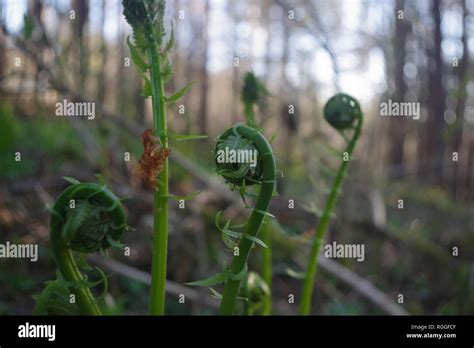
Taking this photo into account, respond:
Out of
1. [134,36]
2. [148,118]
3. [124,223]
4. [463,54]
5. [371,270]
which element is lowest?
[371,270]

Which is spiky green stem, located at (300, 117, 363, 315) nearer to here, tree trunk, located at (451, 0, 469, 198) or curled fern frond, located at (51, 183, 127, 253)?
curled fern frond, located at (51, 183, 127, 253)

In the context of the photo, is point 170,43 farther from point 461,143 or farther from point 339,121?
point 461,143

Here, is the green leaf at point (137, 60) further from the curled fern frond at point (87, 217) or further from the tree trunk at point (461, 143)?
the tree trunk at point (461, 143)

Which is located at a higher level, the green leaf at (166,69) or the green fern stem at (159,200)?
the green leaf at (166,69)

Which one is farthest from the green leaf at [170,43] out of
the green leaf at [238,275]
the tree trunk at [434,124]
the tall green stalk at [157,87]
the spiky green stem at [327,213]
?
the tree trunk at [434,124]

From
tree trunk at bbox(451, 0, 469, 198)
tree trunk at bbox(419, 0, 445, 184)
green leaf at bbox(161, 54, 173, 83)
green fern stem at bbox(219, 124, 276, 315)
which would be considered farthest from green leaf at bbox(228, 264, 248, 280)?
tree trunk at bbox(419, 0, 445, 184)
